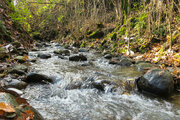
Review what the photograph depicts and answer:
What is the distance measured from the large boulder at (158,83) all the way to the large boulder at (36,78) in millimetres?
2396

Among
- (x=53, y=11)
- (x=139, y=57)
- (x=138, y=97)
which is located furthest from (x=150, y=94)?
(x=53, y=11)

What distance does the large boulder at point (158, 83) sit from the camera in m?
2.87

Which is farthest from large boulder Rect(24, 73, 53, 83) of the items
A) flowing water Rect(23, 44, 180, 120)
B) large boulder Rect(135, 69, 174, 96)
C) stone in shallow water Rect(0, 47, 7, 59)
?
large boulder Rect(135, 69, 174, 96)

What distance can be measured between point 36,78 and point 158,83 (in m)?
3.00

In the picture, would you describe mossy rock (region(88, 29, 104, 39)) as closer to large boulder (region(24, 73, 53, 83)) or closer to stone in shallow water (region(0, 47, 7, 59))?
A: stone in shallow water (region(0, 47, 7, 59))

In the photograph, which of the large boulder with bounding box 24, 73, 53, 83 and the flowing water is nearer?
the flowing water

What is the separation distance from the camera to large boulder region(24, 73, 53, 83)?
3553 mm

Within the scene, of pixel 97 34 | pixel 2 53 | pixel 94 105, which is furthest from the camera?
pixel 97 34

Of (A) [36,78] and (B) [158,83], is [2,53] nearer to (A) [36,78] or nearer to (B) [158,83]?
(A) [36,78]

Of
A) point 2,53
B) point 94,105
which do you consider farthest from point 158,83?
point 2,53

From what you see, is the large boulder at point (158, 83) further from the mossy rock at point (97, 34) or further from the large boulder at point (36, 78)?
the mossy rock at point (97, 34)

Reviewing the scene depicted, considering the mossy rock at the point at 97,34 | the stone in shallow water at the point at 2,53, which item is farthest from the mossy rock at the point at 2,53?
the mossy rock at the point at 97,34

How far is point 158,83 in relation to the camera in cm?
292

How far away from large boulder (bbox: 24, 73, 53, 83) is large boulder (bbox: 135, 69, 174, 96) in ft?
7.86
